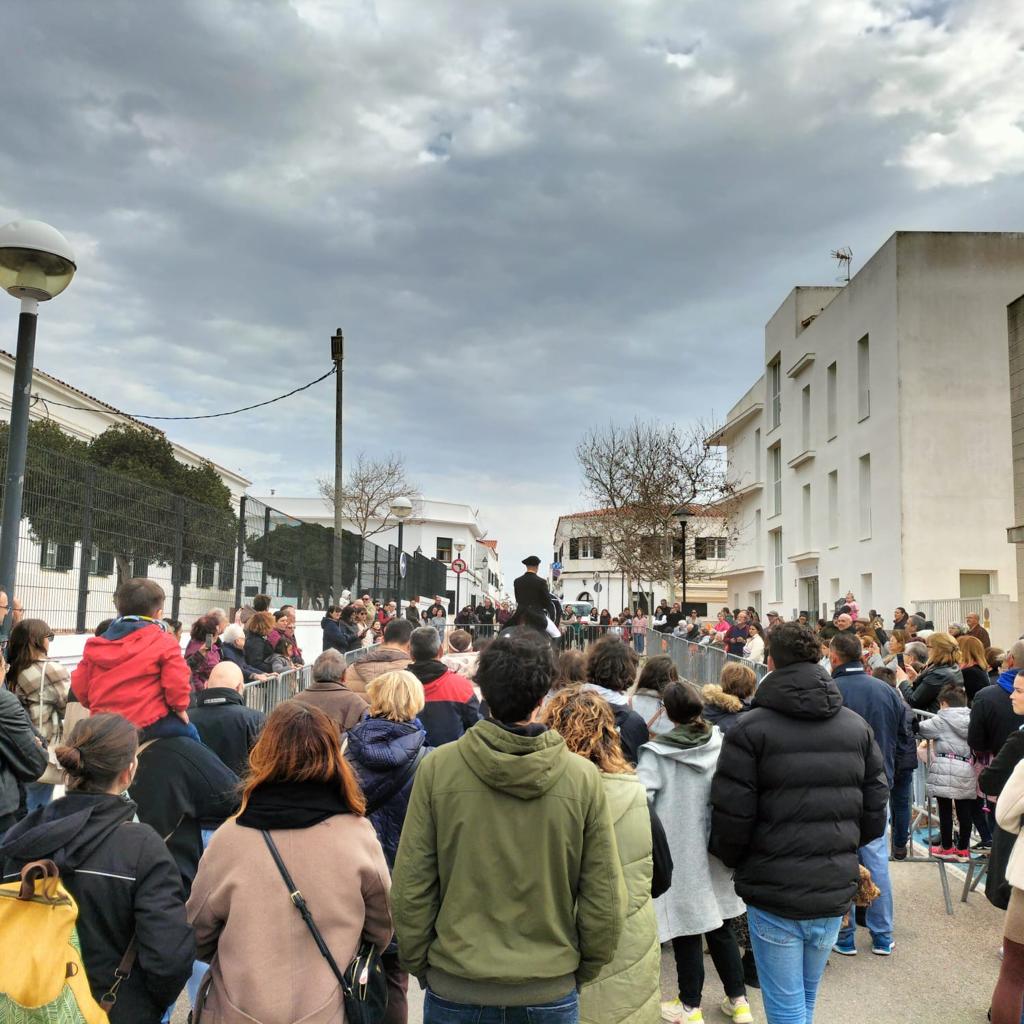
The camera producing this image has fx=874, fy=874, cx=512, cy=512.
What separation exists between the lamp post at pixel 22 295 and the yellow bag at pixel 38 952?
4.05 metres

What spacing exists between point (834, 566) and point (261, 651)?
24.1 meters

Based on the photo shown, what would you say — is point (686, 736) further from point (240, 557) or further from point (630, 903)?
point (240, 557)

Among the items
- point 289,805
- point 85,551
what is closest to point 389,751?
point 289,805

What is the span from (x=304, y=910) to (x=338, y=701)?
2.64 m

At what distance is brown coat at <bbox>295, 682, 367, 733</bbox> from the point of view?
5.22 m

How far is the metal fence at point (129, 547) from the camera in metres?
8.13

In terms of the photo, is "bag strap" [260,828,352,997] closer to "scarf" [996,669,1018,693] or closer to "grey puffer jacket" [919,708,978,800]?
"scarf" [996,669,1018,693]

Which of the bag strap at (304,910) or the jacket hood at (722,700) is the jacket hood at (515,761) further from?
the jacket hood at (722,700)

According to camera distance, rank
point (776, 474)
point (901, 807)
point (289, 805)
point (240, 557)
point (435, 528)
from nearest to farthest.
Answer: point (289, 805) < point (901, 807) < point (240, 557) < point (776, 474) < point (435, 528)

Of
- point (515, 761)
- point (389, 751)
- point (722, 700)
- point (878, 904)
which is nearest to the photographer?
point (515, 761)

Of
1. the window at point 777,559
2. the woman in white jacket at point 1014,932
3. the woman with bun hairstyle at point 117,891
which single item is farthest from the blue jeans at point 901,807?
the window at point 777,559

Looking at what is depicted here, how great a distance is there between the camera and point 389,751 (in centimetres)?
400

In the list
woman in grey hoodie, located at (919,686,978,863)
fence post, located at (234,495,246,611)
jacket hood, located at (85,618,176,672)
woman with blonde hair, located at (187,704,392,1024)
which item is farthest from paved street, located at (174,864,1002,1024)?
fence post, located at (234,495,246,611)

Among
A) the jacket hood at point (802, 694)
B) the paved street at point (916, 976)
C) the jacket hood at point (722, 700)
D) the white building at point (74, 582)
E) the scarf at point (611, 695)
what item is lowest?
the paved street at point (916, 976)
